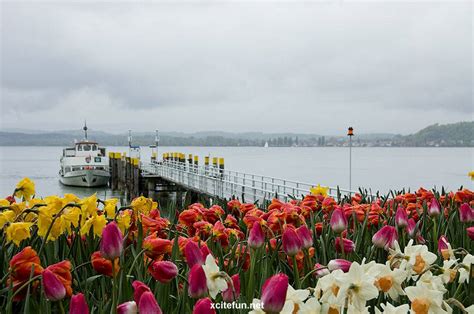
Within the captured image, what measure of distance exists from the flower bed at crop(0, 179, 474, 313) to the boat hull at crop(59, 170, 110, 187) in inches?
1674

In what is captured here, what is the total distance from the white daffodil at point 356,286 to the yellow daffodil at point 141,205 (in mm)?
1573

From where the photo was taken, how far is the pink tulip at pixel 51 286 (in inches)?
58.4

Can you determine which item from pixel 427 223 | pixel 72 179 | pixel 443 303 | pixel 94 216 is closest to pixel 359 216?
pixel 427 223

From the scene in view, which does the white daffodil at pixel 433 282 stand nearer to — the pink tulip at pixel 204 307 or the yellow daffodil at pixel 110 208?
the pink tulip at pixel 204 307

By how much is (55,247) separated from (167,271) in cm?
108

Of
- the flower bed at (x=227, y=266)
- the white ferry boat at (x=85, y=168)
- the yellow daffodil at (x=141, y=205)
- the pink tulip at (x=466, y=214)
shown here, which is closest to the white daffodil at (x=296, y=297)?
the flower bed at (x=227, y=266)

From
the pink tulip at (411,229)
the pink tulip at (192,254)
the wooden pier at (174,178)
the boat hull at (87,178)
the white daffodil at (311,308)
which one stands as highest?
the pink tulip at (192,254)

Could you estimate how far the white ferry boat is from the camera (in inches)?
1754

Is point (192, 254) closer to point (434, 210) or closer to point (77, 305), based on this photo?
point (77, 305)

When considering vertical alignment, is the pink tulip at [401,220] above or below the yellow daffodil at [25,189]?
below

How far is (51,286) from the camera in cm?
148

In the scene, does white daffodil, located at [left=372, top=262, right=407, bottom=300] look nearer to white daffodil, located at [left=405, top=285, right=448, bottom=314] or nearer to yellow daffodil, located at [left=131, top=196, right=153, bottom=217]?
white daffodil, located at [left=405, top=285, right=448, bottom=314]

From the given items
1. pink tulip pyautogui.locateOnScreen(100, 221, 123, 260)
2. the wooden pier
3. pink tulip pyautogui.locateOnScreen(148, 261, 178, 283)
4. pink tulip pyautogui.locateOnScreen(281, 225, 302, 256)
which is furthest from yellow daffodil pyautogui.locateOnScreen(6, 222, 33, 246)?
the wooden pier

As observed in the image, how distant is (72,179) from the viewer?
45.2 meters
